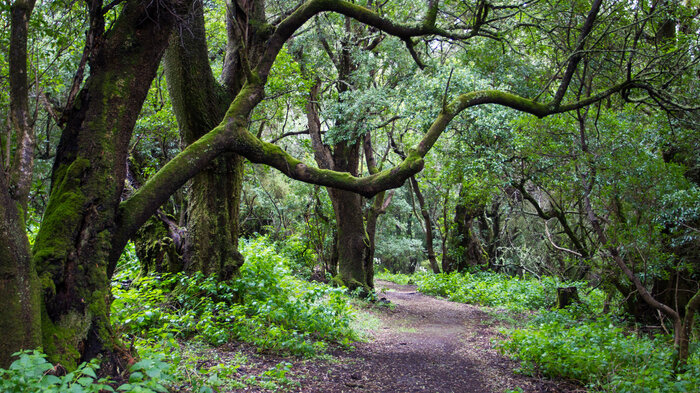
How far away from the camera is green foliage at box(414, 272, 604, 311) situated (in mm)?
10898

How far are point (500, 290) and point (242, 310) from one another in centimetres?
964

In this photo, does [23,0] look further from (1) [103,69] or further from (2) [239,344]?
(2) [239,344]

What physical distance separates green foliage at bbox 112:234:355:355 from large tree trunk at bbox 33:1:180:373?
1.07 m

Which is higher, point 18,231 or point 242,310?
point 18,231

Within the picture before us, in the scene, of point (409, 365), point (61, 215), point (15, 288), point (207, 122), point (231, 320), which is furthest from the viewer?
point (207, 122)

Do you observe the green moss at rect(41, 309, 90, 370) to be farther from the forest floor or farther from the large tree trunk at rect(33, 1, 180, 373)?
the forest floor

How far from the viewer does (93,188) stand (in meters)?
3.35

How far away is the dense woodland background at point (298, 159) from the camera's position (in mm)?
3199

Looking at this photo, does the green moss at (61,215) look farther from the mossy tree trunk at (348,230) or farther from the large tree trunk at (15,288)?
the mossy tree trunk at (348,230)

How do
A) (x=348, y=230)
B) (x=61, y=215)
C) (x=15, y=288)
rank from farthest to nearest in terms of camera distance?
(x=348, y=230) < (x=61, y=215) < (x=15, y=288)

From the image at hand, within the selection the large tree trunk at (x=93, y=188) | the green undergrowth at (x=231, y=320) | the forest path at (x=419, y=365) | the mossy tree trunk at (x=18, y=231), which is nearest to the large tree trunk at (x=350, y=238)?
the forest path at (x=419, y=365)

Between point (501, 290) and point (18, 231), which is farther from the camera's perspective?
point (501, 290)

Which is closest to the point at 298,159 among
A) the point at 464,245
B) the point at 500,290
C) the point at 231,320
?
the point at 231,320

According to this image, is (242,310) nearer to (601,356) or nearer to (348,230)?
(601,356)
